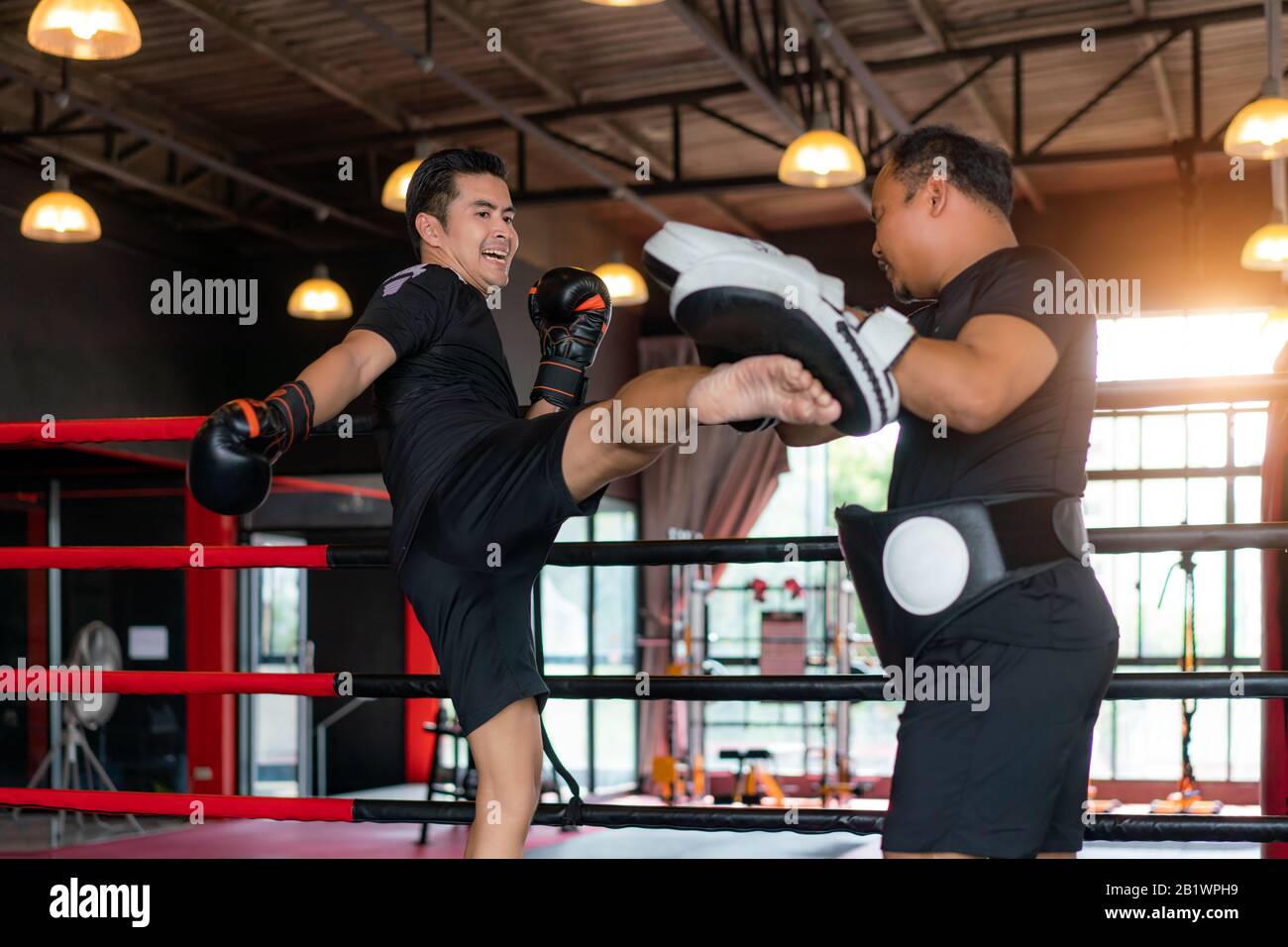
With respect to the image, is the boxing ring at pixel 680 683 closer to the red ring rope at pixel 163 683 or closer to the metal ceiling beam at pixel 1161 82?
the red ring rope at pixel 163 683

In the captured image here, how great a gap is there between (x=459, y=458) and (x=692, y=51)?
6558mm

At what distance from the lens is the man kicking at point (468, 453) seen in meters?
1.88

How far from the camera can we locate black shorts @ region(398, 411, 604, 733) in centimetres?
205

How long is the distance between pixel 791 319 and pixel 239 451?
78 cm

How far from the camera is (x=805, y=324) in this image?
1522mm

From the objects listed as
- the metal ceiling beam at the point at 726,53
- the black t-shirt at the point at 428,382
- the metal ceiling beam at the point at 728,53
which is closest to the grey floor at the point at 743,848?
the metal ceiling beam at the point at 728,53

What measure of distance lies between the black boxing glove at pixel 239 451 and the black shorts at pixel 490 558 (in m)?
0.31

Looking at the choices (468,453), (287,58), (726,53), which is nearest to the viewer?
(468,453)

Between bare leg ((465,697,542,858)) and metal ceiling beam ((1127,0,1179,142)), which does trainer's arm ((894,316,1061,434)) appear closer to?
bare leg ((465,697,542,858))

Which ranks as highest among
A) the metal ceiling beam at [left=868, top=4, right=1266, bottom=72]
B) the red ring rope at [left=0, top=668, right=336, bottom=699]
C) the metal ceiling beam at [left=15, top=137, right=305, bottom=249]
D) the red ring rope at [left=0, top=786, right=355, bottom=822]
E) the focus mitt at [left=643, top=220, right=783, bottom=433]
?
the metal ceiling beam at [left=868, top=4, right=1266, bottom=72]

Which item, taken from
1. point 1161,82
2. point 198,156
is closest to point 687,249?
point 198,156

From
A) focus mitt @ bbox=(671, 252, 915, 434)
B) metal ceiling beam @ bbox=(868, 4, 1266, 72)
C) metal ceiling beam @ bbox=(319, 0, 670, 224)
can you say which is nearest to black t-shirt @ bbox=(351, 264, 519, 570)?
focus mitt @ bbox=(671, 252, 915, 434)

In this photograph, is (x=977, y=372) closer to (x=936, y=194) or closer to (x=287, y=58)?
(x=936, y=194)
